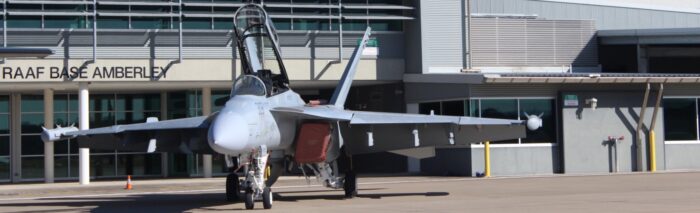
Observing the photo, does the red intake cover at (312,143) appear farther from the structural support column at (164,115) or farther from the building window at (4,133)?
the building window at (4,133)

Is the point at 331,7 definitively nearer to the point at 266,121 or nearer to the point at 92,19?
the point at 92,19

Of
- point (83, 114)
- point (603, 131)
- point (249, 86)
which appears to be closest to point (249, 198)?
point (249, 86)

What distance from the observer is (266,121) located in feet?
66.2

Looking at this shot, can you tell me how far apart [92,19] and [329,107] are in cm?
1401

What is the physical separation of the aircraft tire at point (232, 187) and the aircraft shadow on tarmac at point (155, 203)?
0.16 meters

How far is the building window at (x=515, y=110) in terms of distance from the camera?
34.5 m

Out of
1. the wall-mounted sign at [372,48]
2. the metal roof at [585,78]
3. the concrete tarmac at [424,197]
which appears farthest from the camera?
the wall-mounted sign at [372,48]

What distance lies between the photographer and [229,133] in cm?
1806

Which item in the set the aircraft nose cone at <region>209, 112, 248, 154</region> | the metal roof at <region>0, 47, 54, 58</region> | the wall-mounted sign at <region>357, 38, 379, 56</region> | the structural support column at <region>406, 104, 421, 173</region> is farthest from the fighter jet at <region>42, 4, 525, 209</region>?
the wall-mounted sign at <region>357, 38, 379, 56</region>

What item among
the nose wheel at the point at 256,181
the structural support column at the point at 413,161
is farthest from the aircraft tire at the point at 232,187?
the structural support column at the point at 413,161

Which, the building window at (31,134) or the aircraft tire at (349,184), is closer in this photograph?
the aircraft tire at (349,184)

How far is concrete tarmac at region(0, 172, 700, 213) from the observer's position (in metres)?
19.3

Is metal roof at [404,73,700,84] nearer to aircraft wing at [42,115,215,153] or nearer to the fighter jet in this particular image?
the fighter jet

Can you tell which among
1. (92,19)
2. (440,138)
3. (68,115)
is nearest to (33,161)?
(68,115)
